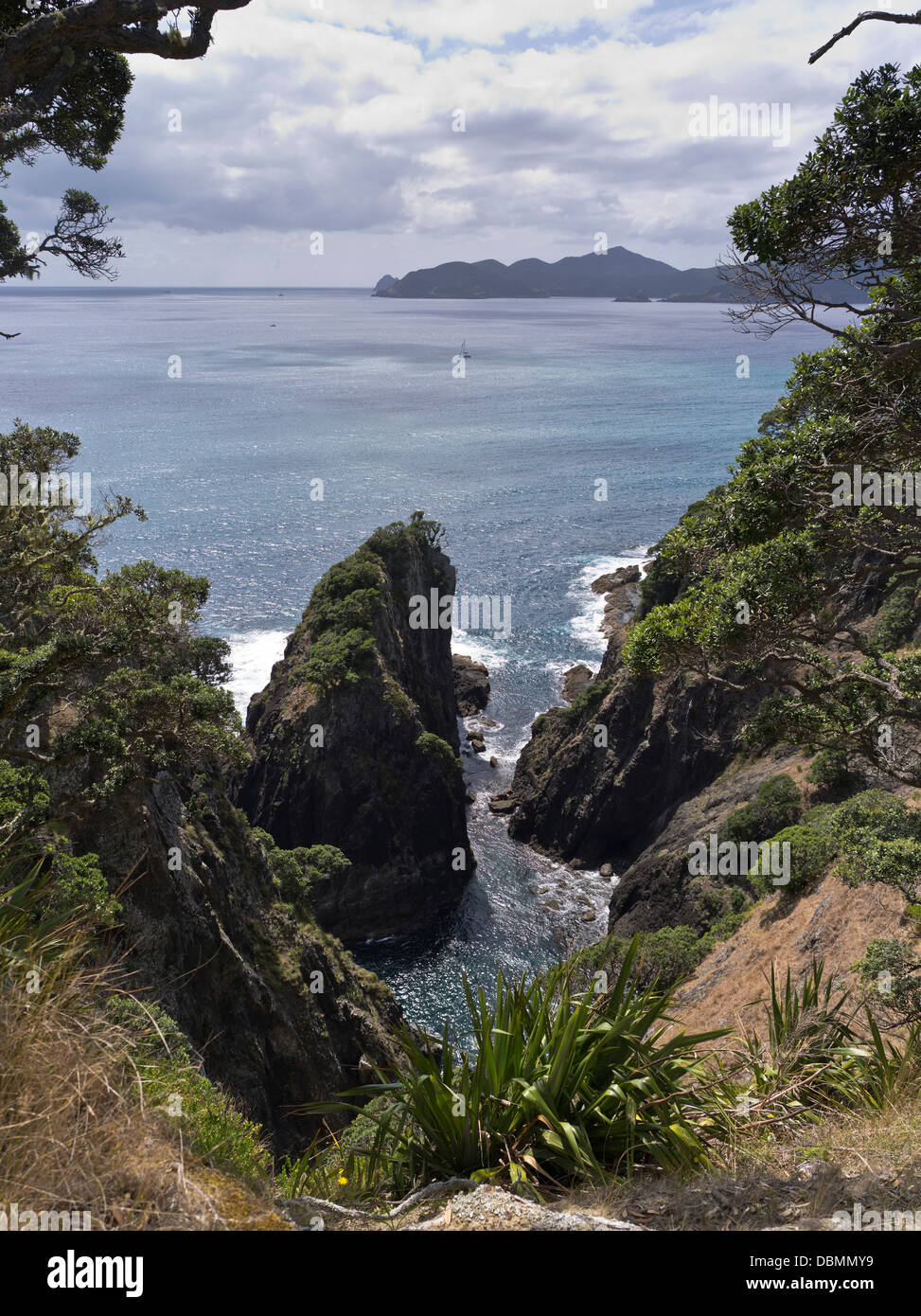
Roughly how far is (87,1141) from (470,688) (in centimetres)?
6371

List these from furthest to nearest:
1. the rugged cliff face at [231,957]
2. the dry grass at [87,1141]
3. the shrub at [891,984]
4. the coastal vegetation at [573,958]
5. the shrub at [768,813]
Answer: the shrub at [768,813]
the rugged cliff face at [231,957]
the shrub at [891,984]
the coastal vegetation at [573,958]
the dry grass at [87,1141]

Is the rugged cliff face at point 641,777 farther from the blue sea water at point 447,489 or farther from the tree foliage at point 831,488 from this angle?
the tree foliage at point 831,488

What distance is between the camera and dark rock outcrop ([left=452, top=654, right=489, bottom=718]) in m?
67.3

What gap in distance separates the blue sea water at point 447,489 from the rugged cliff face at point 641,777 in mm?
2831

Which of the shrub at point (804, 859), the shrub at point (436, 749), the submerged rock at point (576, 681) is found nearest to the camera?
the shrub at point (804, 859)

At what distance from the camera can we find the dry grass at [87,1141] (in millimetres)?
4168

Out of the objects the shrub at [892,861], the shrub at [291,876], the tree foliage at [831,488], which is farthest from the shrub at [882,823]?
the shrub at [291,876]

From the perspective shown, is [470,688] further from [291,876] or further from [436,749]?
[291,876]

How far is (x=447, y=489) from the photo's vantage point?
345 ft

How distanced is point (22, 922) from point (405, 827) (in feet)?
142

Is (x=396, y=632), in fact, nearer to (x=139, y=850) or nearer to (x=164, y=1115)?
(x=139, y=850)

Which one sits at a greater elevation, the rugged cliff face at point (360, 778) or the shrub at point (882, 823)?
the shrub at point (882, 823)
